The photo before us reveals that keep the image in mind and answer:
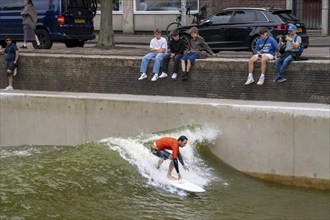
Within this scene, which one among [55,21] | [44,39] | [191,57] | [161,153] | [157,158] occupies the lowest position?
[157,158]

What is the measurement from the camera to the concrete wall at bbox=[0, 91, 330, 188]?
54.2ft

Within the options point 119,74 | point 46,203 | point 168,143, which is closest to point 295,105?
point 168,143

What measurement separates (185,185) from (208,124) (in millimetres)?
2646

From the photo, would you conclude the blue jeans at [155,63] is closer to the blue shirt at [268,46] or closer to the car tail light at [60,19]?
the blue shirt at [268,46]

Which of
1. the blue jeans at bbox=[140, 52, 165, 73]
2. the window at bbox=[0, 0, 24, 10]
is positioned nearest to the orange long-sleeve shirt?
the blue jeans at bbox=[140, 52, 165, 73]

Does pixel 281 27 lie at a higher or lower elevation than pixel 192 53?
higher

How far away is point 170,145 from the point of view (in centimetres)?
1544

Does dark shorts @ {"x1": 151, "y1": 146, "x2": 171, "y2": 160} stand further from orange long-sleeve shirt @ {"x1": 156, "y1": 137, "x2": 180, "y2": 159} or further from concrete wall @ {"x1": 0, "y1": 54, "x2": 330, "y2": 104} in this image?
concrete wall @ {"x1": 0, "y1": 54, "x2": 330, "y2": 104}

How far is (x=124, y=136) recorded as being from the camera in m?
18.8

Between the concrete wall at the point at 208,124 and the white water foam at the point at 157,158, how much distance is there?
0.45 meters

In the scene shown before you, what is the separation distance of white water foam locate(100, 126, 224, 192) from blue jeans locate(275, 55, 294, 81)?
2.08m

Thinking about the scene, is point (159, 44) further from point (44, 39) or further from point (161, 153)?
point (44, 39)

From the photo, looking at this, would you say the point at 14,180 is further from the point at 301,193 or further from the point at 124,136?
the point at 301,193

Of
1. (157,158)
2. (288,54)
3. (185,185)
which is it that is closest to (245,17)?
(288,54)
